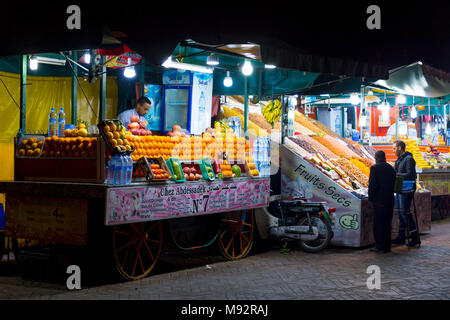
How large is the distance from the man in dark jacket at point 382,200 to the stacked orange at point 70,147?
4.98 meters

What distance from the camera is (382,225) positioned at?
9.61m

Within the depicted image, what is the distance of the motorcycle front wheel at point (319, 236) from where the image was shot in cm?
958

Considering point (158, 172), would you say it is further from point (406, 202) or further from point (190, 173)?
point (406, 202)

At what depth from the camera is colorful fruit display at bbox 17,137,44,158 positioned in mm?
7223

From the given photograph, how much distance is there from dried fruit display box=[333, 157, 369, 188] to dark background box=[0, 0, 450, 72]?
9.77ft

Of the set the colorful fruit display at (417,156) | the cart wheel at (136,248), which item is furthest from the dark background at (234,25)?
the colorful fruit display at (417,156)

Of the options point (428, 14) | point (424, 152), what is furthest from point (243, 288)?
point (424, 152)

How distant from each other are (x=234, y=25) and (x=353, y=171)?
546 cm

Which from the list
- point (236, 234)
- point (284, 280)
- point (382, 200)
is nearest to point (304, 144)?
point (382, 200)

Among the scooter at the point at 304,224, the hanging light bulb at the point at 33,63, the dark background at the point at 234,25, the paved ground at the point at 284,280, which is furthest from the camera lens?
the hanging light bulb at the point at 33,63

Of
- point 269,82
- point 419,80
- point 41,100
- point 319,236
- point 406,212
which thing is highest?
point 269,82

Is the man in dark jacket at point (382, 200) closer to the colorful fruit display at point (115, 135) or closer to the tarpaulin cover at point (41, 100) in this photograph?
the colorful fruit display at point (115, 135)

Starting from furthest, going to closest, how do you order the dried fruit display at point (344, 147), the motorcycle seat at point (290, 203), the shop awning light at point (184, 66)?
1. the dried fruit display at point (344, 147)
2. the shop awning light at point (184, 66)
3. the motorcycle seat at point (290, 203)

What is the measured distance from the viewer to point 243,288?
6.86 meters
